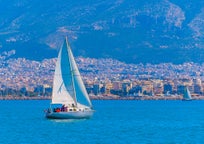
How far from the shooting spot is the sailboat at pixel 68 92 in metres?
64.3

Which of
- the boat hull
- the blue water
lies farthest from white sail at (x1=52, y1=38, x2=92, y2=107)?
the blue water

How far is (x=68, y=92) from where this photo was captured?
212ft

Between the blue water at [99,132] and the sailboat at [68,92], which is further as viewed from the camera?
the sailboat at [68,92]

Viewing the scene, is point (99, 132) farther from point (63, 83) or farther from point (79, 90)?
point (63, 83)

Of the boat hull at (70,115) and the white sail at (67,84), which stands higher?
the white sail at (67,84)

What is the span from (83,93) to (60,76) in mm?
1991

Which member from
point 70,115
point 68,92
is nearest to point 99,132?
point 70,115

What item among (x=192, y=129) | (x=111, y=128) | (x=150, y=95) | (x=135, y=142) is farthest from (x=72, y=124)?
(x=150, y=95)

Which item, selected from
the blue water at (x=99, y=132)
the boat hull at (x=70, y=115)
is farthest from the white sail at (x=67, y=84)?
the blue water at (x=99, y=132)

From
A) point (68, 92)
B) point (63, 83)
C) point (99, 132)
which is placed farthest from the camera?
point (63, 83)

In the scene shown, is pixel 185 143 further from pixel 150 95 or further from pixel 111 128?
pixel 150 95

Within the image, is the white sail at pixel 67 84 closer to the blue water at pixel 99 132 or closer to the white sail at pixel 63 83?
the white sail at pixel 63 83

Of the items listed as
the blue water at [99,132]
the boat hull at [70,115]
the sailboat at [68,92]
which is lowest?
the blue water at [99,132]

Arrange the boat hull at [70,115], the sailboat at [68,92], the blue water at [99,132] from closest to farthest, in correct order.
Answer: the blue water at [99,132]
the boat hull at [70,115]
the sailboat at [68,92]
